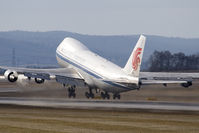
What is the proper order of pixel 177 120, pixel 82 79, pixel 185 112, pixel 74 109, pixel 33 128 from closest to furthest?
pixel 33 128
pixel 177 120
pixel 185 112
pixel 74 109
pixel 82 79

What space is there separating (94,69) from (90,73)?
58.6 inches

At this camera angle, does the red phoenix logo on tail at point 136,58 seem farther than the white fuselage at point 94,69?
No

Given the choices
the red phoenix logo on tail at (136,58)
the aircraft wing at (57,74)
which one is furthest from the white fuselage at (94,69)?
the red phoenix logo on tail at (136,58)

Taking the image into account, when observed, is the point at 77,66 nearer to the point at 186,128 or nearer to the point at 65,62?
the point at 65,62

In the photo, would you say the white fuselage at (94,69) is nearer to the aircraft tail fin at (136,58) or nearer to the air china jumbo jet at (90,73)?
the air china jumbo jet at (90,73)

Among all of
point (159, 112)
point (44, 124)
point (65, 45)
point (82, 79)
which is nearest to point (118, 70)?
point (82, 79)

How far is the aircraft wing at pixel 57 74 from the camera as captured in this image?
313ft

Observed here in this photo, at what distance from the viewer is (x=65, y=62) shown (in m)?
104

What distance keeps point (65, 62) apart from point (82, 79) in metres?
6.12

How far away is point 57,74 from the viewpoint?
326 ft

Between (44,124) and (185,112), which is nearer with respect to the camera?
(44,124)

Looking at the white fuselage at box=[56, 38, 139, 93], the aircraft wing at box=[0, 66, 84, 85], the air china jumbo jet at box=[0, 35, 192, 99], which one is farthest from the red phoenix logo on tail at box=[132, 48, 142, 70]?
the aircraft wing at box=[0, 66, 84, 85]

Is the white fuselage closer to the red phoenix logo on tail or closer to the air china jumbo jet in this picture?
the air china jumbo jet

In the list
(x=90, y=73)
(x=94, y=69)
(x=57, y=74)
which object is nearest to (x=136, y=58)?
(x=94, y=69)
